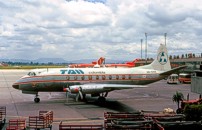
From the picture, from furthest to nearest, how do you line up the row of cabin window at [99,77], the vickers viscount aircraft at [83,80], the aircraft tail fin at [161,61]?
the aircraft tail fin at [161,61]
the row of cabin window at [99,77]
the vickers viscount aircraft at [83,80]

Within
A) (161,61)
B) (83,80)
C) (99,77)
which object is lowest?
(83,80)

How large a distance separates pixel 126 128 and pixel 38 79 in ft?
66.7

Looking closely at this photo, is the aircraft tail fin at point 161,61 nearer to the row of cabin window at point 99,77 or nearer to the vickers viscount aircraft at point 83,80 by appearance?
the vickers viscount aircraft at point 83,80

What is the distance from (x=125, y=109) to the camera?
1264 inches

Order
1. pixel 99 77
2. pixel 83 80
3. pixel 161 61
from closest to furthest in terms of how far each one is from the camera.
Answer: pixel 83 80 → pixel 99 77 → pixel 161 61

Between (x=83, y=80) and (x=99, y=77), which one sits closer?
(x=83, y=80)

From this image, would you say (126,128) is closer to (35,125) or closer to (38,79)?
(35,125)

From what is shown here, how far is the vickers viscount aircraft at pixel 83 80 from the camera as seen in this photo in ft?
115

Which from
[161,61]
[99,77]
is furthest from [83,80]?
[161,61]

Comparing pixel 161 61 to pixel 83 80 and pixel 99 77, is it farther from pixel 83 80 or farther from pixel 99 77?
pixel 83 80

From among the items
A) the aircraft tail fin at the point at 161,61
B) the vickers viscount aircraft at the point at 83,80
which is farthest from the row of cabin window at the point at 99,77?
the aircraft tail fin at the point at 161,61

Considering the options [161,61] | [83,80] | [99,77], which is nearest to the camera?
[83,80]

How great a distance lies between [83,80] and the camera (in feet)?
126

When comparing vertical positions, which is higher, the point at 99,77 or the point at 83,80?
the point at 99,77
